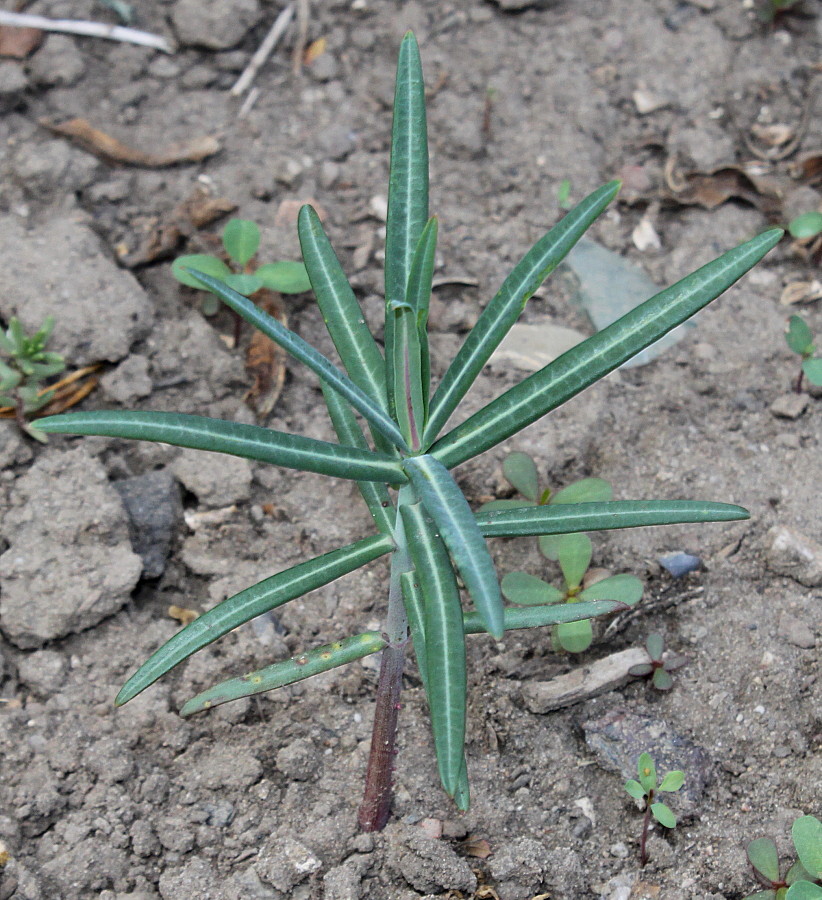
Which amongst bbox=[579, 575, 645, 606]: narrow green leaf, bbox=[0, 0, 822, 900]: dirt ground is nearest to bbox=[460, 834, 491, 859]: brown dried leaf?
bbox=[0, 0, 822, 900]: dirt ground

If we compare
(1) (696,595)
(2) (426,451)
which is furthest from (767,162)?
(2) (426,451)

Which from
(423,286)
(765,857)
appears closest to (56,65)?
(423,286)

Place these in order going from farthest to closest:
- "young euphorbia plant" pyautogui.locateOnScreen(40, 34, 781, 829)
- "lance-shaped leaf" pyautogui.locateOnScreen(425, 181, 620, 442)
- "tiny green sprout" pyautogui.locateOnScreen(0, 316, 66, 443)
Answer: "tiny green sprout" pyautogui.locateOnScreen(0, 316, 66, 443)
"lance-shaped leaf" pyautogui.locateOnScreen(425, 181, 620, 442)
"young euphorbia plant" pyautogui.locateOnScreen(40, 34, 781, 829)

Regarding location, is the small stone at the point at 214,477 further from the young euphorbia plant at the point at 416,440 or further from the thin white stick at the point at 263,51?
the thin white stick at the point at 263,51

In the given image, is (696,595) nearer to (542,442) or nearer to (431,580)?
(542,442)

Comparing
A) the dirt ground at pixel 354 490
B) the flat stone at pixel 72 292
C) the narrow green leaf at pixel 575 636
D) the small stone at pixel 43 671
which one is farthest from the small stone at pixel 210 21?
the narrow green leaf at pixel 575 636

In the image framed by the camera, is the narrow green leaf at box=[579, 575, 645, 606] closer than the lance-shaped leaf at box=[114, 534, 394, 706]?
No

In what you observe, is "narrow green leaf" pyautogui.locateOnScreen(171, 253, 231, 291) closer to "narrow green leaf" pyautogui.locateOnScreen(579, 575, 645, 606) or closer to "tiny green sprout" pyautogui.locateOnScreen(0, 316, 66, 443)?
"tiny green sprout" pyautogui.locateOnScreen(0, 316, 66, 443)

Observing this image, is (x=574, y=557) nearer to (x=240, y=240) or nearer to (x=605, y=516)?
(x=605, y=516)
